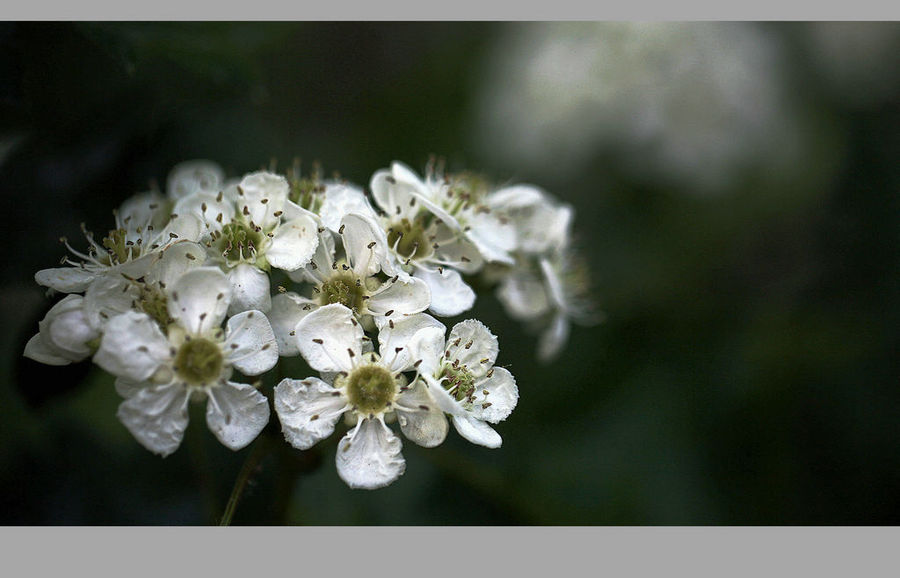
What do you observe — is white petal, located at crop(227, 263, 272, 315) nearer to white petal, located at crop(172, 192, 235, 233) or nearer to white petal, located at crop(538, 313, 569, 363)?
white petal, located at crop(172, 192, 235, 233)

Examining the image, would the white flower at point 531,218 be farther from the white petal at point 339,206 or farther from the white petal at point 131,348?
the white petal at point 131,348

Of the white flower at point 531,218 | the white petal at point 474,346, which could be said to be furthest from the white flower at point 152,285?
the white flower at point 531,218

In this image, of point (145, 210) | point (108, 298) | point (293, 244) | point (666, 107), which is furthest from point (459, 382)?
point (666, 107)

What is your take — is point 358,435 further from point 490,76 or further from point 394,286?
point 490,76

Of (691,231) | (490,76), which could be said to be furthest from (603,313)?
(490,76)

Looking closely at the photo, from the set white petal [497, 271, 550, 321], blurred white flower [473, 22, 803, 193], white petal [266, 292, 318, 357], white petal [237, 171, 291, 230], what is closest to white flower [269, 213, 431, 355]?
white petal [266, 292, 318, 357]

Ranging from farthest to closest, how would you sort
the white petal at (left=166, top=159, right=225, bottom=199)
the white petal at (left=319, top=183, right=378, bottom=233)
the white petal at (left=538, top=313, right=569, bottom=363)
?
the white petal at (left=538, top=313, right=569, bottom=363), the white petal at (left=166, top=159, right=225, bottom=199), the white petal at (left=319, top=183, right=378, bottom=233)
